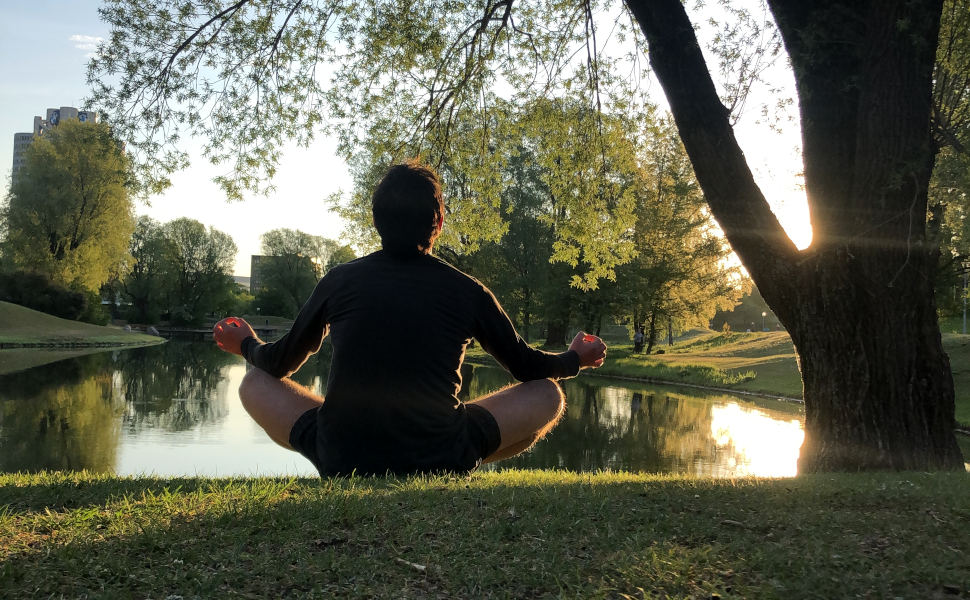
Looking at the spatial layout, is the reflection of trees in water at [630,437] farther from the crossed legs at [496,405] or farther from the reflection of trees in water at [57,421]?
the crossed legs at [496,405]

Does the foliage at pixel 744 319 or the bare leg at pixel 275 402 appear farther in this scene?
the foliage at pixel 744 319

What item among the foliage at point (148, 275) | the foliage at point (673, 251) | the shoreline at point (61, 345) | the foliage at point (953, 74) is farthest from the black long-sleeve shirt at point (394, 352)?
the foliage at point (148, 275)

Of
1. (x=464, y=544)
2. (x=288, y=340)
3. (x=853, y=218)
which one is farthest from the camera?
(x=853, y=218)

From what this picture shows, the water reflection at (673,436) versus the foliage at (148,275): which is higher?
the foliage at (148,275)

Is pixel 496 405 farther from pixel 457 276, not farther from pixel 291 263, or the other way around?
pixel 291 263

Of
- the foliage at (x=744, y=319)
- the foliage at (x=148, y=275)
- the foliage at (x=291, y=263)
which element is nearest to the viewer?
the foliage at (x=148, y=275)

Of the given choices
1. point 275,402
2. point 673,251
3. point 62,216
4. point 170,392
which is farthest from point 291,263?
point 275,402

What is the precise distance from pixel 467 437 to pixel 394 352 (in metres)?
0.69

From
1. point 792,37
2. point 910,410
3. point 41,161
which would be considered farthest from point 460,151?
point 41,161

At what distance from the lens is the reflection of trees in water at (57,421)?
10.6 metres

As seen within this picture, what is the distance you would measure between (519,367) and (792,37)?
4.12 metres

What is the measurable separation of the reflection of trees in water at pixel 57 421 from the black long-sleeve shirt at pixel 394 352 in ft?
26.6

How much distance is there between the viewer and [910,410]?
5.48m

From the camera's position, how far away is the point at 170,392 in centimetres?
2095
